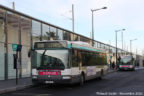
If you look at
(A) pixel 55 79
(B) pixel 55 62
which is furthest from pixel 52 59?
(A) pixel 55 79

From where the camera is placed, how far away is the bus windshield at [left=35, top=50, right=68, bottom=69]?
1384 cm

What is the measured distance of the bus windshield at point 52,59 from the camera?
13844 mm

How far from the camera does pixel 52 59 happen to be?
1388 centimetres

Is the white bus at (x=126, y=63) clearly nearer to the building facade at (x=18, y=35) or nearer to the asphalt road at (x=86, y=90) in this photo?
the building facade at (x=18, y=35)

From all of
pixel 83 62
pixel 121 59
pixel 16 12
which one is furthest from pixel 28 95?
pixel 121 59

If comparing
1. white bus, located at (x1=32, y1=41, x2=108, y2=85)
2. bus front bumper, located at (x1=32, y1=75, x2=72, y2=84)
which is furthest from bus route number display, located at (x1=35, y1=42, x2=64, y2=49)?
bus front bumper, located at (x1=32, y1=75, x2=72, y2=84)

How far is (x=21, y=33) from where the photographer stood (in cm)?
2273

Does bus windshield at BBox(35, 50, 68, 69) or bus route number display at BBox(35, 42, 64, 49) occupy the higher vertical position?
bus route number display at BBox(35, 42, 64, 49)

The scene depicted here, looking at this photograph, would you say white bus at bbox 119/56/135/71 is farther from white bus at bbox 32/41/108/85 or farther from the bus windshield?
the bus windshield

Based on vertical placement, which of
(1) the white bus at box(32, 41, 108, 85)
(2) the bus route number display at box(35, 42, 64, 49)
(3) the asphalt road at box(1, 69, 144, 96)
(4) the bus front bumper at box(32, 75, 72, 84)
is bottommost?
(3) the asphalt road at box(1, 69, 144, 96)

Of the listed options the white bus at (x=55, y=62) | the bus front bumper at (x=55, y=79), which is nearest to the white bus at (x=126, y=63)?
the white bus at (x=55, y=62)

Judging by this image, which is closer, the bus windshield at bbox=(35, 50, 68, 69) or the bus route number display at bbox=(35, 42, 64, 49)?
the bus windshield at bbox=(35, 50, 68, 69)

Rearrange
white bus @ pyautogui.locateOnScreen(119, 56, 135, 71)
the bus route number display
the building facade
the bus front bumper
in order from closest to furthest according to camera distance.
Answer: the bus front bumper → the bus route number display → the building facade → white bus @ pyautogui.locateOnScreen(119, 56, 135, 71)

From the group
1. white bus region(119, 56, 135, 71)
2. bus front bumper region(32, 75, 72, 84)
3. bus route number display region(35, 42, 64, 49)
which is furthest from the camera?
white bus region(119, 56, 135, 71)
